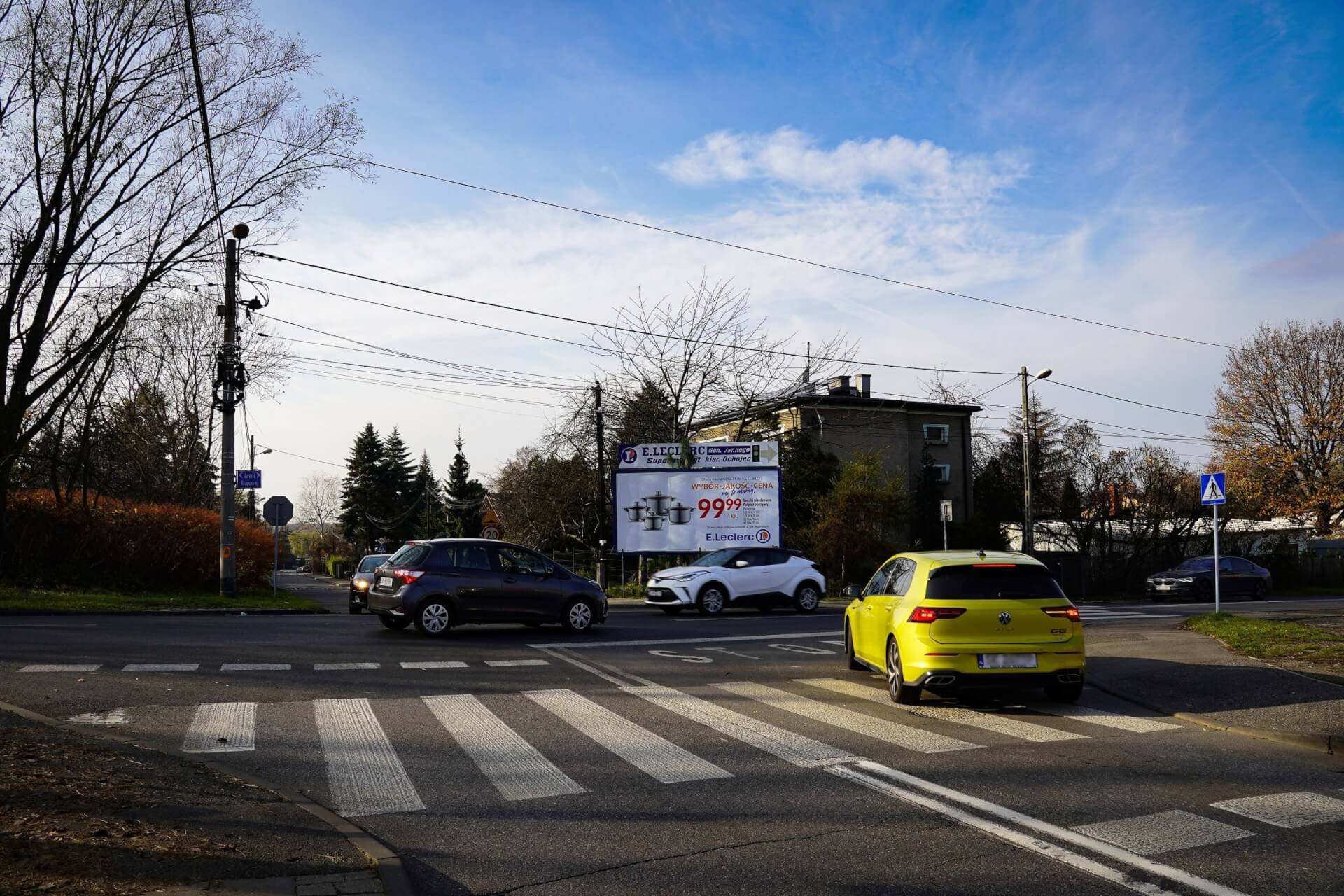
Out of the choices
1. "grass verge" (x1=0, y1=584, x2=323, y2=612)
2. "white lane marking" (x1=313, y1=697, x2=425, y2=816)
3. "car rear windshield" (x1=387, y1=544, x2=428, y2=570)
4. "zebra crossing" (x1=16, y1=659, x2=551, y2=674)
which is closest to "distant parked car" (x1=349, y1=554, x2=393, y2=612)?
"grass verge" (x1=0, y1=584, x2=323, y2=612)

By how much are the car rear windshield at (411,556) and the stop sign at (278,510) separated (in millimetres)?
→ 12805

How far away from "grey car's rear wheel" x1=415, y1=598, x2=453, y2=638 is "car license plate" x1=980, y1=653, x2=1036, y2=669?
31.3 ft

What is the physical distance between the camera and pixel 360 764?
25.5ft

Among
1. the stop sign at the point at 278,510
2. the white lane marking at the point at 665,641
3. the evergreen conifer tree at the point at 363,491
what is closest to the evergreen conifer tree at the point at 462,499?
the evergreen conifer tree at the point at 363,491

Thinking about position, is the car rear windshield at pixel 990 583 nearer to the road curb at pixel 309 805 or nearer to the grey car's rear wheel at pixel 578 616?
the road curb at pixel 309 805

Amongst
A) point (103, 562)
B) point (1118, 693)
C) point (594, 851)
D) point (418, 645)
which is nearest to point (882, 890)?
point (594, 851)

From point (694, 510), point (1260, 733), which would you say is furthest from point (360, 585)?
point (1260, 733)

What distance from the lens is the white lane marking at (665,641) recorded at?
16578 millimetres

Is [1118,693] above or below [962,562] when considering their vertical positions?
below

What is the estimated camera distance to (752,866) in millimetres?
5352

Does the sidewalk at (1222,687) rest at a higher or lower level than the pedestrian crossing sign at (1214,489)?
lower

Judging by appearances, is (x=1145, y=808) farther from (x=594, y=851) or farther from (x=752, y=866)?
(x=594, y=851)

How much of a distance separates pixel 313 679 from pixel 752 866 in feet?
26.7

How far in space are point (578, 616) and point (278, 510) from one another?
1453 centimetres
